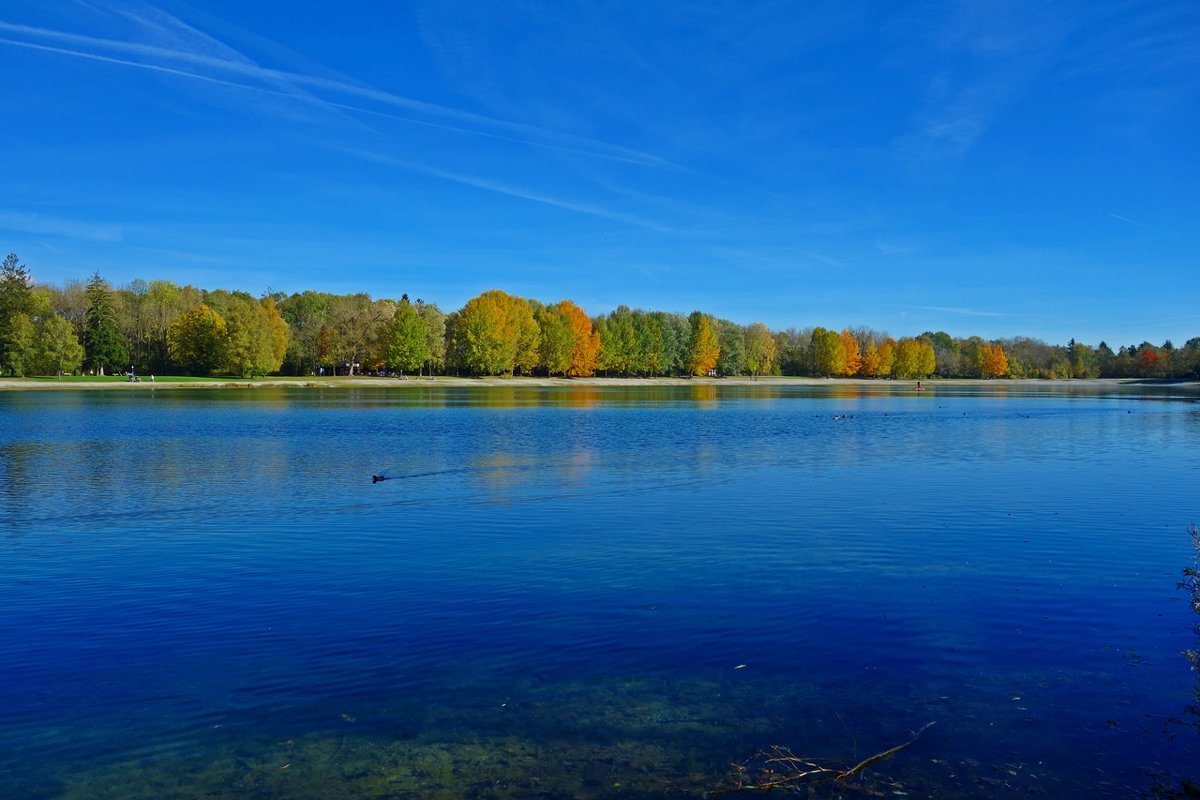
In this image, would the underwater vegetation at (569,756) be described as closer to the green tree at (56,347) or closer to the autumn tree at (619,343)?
the green tree at (56,347)

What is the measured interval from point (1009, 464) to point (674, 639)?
2221 cm

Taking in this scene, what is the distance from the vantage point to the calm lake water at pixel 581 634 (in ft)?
21.6

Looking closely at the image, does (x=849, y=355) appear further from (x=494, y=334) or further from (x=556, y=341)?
(x=494, y=334)

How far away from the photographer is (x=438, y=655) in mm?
9000

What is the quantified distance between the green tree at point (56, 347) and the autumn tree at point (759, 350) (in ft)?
364

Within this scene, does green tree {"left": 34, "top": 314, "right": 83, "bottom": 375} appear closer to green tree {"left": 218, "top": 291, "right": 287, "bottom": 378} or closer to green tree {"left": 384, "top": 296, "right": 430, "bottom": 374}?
green tree {"left": 218, "top": 291, "right": 287, "bottom": 378}

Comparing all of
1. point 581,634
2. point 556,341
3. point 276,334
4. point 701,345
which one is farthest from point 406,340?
point 581,634

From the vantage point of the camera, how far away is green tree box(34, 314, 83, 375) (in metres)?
91.4

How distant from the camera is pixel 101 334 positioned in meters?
99.8

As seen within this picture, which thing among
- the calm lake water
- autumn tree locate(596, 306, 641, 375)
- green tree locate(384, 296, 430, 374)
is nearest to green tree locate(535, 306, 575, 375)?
autumn tree locate(596, 306, 641, 375)

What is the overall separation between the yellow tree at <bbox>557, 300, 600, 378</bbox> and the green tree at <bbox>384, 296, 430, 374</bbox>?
1087 inches

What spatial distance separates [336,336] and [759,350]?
270 ft

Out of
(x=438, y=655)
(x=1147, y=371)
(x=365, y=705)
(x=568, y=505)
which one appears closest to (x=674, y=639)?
(x=438, y=655)

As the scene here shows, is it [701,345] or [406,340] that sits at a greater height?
[701,345]
